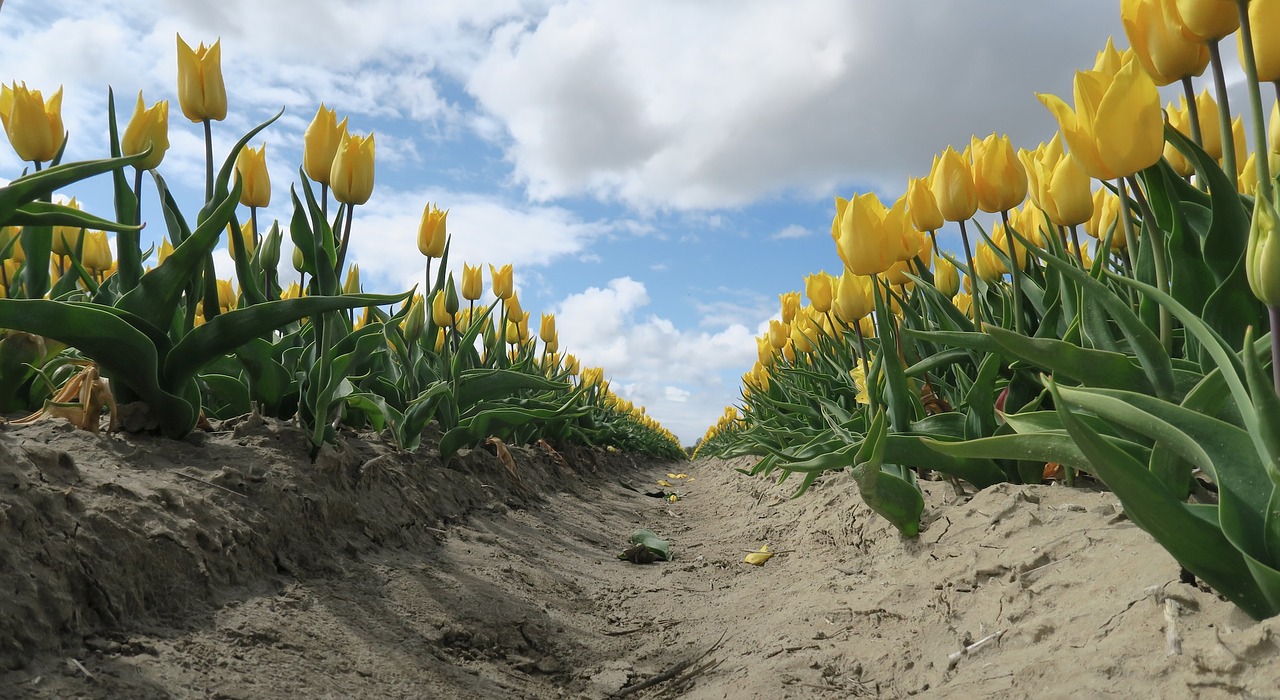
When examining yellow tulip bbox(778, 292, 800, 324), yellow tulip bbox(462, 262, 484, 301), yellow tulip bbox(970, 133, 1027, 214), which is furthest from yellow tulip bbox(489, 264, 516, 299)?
yellow tulip bbox(970, 133, 1027, 214)

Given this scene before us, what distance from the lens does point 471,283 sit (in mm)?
4848

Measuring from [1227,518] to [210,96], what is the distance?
9.77ft

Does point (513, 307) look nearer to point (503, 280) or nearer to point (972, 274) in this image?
point (503, 280)

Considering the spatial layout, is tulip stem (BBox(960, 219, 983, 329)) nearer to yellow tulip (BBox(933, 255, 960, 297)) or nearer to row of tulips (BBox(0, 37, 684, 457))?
yellow tulip (BBox(933, 255, 960, 297))

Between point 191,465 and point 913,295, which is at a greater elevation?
point 913,295

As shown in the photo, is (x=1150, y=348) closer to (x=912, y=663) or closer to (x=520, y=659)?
(x=912, y=663)

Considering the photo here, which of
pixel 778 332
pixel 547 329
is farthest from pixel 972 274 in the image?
pixel 547 329

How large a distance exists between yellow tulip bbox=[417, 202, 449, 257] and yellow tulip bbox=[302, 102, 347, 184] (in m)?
0.88

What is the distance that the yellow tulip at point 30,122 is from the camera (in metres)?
2.61

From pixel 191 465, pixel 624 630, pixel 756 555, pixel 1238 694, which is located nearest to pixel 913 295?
pixel 756 555

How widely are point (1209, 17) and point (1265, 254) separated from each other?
71 cm

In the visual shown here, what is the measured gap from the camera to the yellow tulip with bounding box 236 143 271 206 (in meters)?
2.90

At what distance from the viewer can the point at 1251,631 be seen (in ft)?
3.27

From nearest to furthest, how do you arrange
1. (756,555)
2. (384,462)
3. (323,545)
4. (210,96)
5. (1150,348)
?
(1150,348) → (323,545) → (210,96) → (384,462) → (756,555)
